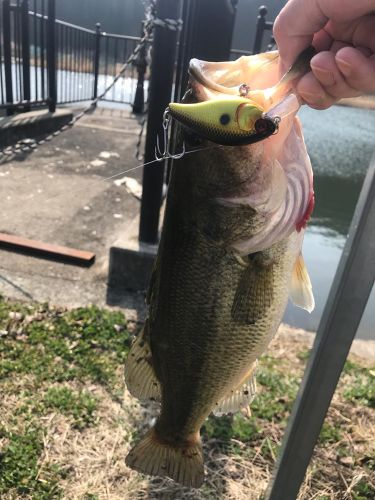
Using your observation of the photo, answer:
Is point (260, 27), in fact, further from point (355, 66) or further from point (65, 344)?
point (355, 66)

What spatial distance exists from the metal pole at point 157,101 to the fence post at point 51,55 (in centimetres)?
549

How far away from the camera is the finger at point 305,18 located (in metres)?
1.24

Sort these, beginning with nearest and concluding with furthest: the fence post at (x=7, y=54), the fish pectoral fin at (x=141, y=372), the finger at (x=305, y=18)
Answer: the finger at (x=305, y=18)
the fish pectoral fin at (x=141, y=372)
the fence post at (x=7, y=54)

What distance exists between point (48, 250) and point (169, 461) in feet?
10.2

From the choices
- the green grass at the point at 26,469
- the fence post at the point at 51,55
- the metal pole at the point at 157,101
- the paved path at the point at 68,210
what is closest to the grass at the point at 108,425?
the green grass at the point at 26,469

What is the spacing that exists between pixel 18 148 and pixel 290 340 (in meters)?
5.60

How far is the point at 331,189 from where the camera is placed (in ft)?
31.4

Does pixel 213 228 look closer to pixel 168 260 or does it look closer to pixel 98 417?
pixel 168 260

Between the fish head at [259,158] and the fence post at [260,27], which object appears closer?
the fish head at [259,158]

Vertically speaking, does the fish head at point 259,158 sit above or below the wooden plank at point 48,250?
above

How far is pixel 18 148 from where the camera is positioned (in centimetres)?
764

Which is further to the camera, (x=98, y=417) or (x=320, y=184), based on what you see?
(x=320, y=184)

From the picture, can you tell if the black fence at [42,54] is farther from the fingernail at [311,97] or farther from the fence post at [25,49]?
the fingernail at [311,97]

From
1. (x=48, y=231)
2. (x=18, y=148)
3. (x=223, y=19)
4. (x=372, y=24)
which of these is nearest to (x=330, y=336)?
(x=372, y=24)
